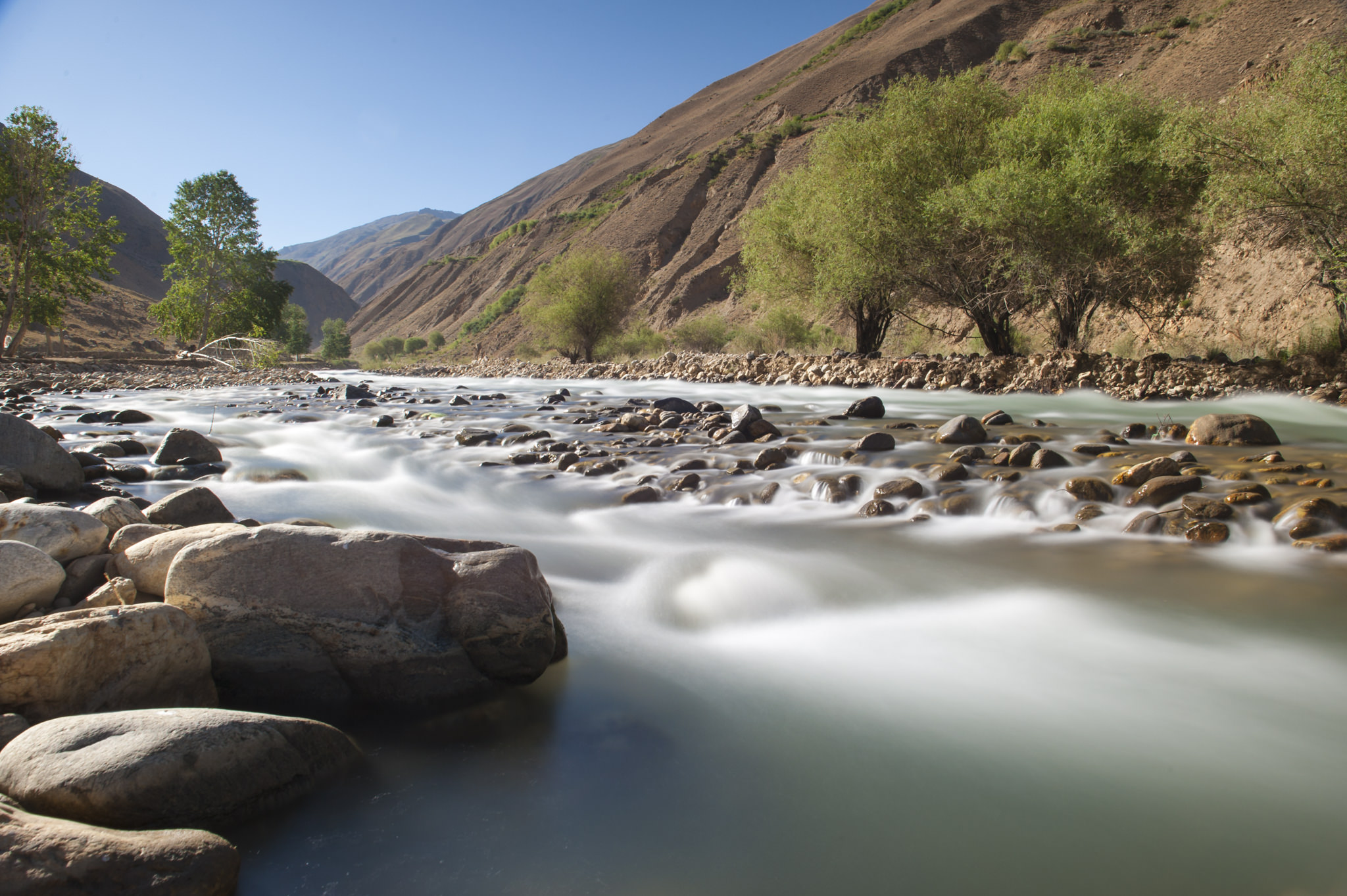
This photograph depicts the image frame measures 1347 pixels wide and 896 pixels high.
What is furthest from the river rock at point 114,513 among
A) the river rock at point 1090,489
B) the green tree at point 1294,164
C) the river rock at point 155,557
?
the green tree at point 1294,164

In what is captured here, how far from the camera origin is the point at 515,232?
104125 mm

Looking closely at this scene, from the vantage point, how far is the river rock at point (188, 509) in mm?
5070

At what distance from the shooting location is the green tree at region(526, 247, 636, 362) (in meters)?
40.1

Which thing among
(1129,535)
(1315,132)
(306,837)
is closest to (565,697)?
(306,837)

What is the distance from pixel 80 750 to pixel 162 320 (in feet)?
157

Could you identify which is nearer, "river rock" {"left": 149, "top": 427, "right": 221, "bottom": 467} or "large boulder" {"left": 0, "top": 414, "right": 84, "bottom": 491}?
"large boulder" {"left": 0, "top": 414, "right": 84, "bottom": 491}

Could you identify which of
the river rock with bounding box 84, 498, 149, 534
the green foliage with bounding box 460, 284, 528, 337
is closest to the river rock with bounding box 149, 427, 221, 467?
the river rock with bounding box 84, 498, 149, 534

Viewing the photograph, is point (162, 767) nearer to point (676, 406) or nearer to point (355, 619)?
point (355, 619)

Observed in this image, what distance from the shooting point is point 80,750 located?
2.26 metres

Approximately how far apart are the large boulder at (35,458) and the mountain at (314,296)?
195257 mm

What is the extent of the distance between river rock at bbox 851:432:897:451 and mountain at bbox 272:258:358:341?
7770 inches

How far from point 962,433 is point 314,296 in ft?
699

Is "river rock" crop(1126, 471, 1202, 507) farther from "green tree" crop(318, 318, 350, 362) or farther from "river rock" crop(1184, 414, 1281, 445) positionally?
"green tree" crop(318, 318, 350, 362)

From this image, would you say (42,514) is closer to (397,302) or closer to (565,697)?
(565,697)
